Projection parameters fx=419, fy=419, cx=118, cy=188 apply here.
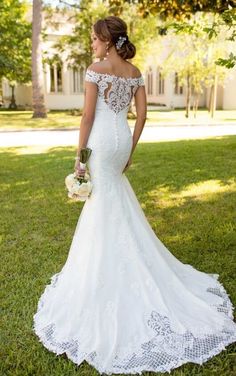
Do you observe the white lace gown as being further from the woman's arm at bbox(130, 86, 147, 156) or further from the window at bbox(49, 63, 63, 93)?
the window at bbox(49, 63, 63, 93)

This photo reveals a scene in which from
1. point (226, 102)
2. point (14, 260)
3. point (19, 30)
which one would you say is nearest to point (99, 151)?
point (14, 260)

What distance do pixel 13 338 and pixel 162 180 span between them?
6.10 meters

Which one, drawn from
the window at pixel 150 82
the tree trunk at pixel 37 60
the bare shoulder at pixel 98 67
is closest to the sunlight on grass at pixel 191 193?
the bare shoulder at pixel 98 67

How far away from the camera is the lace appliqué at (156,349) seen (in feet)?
10.3

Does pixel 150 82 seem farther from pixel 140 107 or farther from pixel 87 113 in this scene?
pixel 87 113

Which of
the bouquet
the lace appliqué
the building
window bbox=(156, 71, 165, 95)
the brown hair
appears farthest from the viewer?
window bbox=(156, 71, 165, 95)

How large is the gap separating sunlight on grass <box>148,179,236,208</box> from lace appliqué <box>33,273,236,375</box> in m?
4.05

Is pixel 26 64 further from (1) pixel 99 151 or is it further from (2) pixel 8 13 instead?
(1) pixel 99 151

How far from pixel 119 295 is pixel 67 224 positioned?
3.17 metres

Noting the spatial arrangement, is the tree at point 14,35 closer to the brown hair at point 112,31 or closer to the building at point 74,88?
the building at point 74,88

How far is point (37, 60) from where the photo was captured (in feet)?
82.3

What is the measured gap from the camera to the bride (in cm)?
328

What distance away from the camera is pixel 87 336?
334cm

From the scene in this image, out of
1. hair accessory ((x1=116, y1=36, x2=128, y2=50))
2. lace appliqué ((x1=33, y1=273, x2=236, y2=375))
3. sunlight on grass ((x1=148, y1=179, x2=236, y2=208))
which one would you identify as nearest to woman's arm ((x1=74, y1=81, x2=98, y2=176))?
hair accessory ((x1=116, y1=36, x2=128, y2=50))
